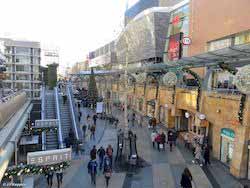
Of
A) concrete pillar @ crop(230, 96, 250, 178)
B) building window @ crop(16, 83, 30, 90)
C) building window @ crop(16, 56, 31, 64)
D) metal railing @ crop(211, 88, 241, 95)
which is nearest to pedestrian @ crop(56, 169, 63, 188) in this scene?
concrete pillar @ crop(230, 96, 250, 178)

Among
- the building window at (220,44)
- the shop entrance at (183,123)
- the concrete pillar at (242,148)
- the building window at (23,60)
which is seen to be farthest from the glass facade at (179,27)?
the building window at (23,60)

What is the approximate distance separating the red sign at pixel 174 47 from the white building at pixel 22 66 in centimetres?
2416

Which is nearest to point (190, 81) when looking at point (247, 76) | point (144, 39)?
point (247, 76)

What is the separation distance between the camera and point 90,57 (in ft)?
379

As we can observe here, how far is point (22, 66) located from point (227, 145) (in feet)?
138

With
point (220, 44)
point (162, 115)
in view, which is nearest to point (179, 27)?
point (162, 115)

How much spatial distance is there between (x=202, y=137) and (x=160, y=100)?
12.1 metres

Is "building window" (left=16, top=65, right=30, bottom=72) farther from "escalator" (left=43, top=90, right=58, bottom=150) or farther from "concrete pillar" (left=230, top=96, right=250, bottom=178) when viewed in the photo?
"concrete pillar" (left=230, top=96, right=250, bottom=178)

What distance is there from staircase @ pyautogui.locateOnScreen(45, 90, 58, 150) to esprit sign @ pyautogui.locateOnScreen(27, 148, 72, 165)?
819 centimetres

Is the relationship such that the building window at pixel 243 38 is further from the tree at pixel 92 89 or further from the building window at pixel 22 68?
the building window at pixel 22 68

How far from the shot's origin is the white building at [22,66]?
5050 cm

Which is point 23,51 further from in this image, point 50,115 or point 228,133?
point 228,133

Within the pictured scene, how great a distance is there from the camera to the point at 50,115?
89.6 feet

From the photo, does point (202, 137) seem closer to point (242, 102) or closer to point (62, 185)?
point (242, 102)
